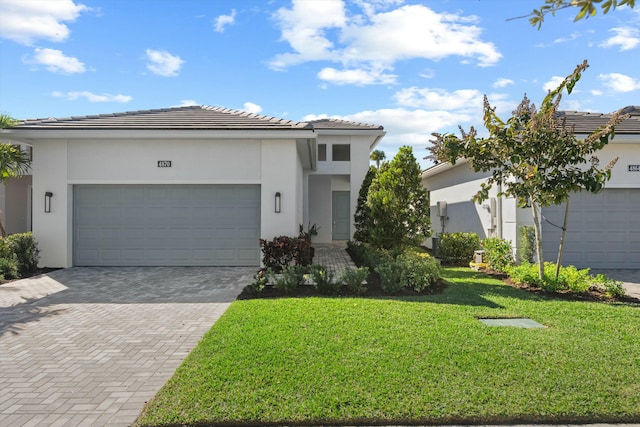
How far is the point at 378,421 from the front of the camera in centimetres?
320

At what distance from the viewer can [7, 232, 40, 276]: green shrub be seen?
32.9 feet

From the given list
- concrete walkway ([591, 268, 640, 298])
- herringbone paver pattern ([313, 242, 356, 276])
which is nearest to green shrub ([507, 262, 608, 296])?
concrete walkway ([591, 268, 640, 298])

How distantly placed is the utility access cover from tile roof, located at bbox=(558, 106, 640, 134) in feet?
20.7

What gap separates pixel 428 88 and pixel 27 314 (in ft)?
34.3

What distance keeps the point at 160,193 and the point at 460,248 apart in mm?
9214

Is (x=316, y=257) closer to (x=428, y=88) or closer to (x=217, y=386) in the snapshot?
(x=428, y=88)

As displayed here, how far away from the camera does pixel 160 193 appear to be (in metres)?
11.0

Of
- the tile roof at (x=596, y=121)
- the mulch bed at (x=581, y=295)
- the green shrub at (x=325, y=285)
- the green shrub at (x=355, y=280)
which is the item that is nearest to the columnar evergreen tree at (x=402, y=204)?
the mulch bed at (x=581, y=295)

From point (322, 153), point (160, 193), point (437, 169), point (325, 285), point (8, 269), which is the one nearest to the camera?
point (325, 285)

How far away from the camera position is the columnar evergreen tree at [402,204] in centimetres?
1048

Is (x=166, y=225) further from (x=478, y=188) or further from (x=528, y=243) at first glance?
(x=478, y=188)

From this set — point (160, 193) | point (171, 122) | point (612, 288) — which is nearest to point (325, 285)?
point (612, 288)

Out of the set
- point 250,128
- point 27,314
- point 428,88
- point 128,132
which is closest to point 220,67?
point 250,128

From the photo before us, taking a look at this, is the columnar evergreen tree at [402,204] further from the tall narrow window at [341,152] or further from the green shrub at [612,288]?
the tall narrow window at [341,152]
